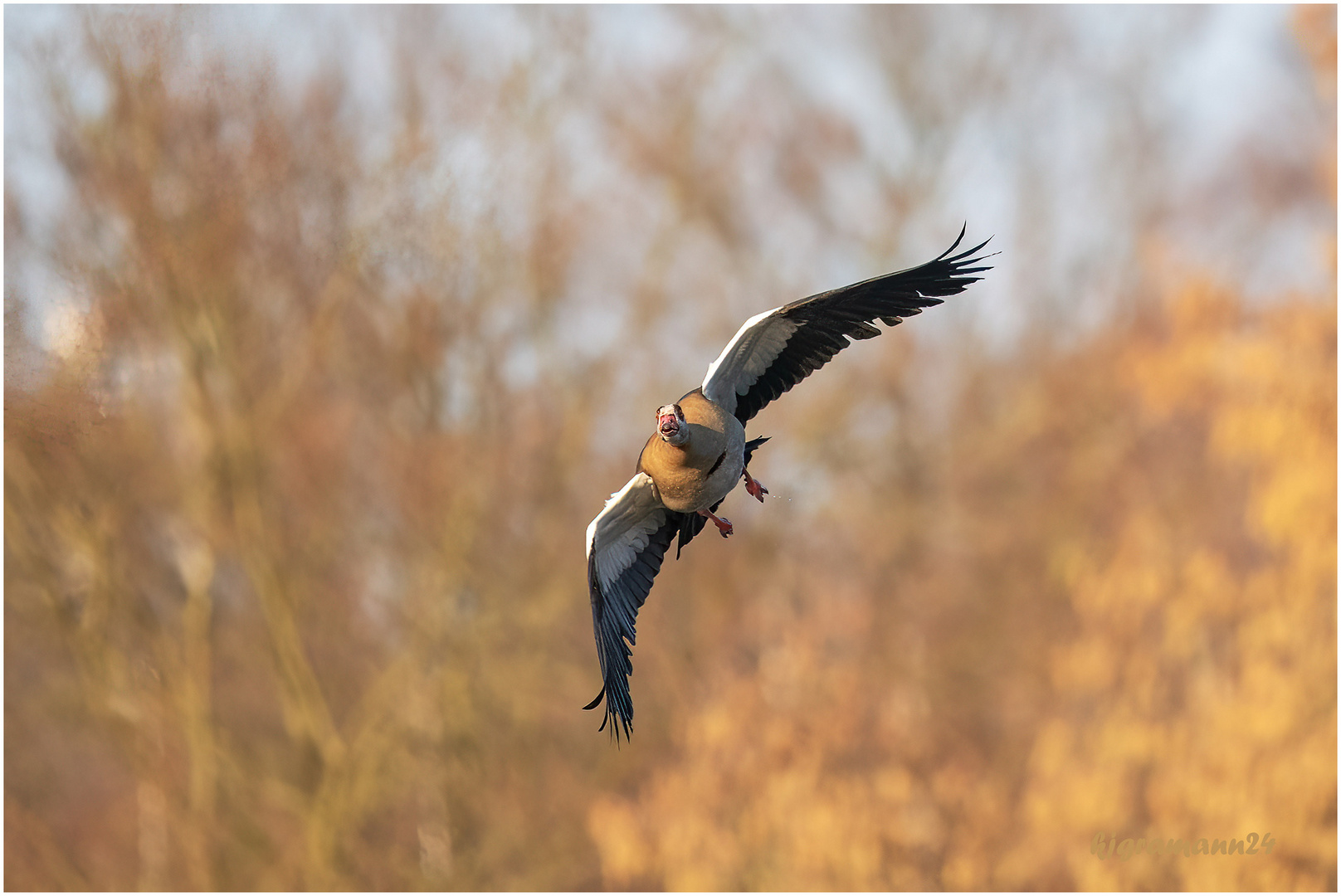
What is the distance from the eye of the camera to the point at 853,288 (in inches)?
251

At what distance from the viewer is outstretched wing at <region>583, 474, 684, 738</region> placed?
257 inches

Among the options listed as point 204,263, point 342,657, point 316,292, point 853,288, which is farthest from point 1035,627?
point 853,288

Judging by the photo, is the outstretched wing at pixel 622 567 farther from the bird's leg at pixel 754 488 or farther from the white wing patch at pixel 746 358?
the white wing patch at pixel 746 358

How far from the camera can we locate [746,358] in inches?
265

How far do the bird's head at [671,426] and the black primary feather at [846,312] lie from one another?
109 cm

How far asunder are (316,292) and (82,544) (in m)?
7.08

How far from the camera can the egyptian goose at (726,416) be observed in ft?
19.8

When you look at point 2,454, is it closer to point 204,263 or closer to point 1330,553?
point 204,263
